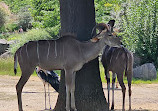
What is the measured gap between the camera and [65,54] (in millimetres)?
7508

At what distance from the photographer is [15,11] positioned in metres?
40.6

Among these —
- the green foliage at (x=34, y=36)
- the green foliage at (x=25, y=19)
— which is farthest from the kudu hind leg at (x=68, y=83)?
the green foliage at (x=25, y=19)

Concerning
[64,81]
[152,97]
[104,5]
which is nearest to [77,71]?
[64,81]

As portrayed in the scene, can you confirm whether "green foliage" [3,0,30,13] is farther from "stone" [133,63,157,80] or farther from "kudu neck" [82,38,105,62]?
"kudu neck" [82,38,105,62]

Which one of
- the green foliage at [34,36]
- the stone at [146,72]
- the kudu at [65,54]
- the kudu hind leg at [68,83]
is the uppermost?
the kudu at [65,54]

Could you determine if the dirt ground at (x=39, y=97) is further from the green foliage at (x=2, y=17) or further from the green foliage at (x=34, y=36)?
the green foliage at (x=2, y=17)

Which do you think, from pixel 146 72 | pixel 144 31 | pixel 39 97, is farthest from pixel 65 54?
pixel 144 31

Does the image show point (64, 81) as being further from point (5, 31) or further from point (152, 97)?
point (5, 31)

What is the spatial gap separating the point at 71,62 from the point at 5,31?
2880 centimetres

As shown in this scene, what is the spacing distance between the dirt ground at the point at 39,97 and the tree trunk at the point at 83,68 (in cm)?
154

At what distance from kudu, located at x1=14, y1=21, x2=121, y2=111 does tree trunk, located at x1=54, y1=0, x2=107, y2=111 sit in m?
0.49

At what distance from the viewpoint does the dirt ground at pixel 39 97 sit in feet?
32.6

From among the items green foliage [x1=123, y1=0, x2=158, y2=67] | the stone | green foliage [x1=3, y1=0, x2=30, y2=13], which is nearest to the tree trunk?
the stone

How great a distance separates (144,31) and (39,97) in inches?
292
